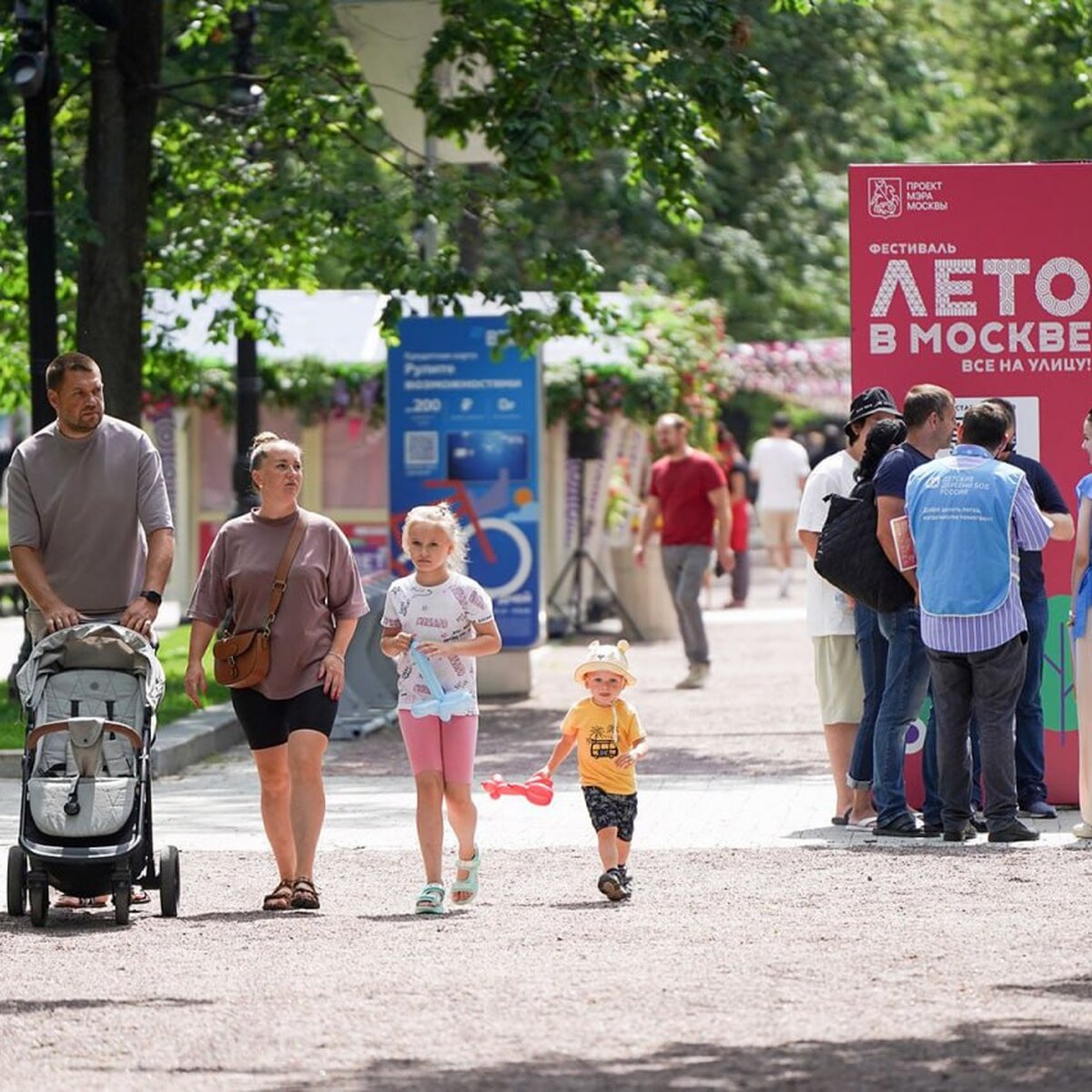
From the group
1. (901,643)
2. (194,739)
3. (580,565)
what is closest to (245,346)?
(580,565)

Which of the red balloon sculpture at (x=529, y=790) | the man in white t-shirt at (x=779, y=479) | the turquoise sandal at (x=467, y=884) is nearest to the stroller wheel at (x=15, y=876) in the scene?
the turquoise sandal at (x=467, y=884)

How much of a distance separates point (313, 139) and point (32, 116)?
11.9 feet

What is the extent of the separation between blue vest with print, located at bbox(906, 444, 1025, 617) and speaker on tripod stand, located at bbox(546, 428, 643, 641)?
13.2 metres

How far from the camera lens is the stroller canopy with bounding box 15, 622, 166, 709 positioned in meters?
9.30

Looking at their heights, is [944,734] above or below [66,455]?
below

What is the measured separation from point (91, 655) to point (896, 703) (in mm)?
3620

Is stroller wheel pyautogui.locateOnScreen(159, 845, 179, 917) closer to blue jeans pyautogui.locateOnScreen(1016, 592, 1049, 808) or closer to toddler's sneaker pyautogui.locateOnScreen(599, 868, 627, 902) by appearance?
toddler's sneaker pyautogui.locateOnScreen(599, 868, 627, 902)

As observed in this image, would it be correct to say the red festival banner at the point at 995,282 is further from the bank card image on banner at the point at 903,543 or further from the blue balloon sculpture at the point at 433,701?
the blue balloon sculpture at the point at 433,701

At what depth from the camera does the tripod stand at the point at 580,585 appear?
24.3 metres

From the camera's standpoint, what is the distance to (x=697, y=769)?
14.2 meters

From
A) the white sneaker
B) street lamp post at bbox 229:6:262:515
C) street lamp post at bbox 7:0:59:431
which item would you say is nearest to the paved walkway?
street lamp post at bbox 7:0:59:431

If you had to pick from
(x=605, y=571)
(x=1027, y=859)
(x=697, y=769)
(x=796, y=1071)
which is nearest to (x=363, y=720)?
(x=697, y=769)

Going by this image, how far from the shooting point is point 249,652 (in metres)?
9.45

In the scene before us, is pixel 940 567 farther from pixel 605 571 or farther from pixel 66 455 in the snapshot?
pixel 605 571
